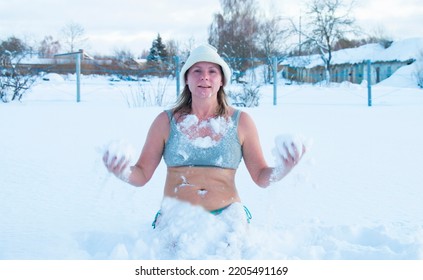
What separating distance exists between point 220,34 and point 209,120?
1144 inches

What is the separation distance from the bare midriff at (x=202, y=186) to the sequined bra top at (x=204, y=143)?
0.03 meters

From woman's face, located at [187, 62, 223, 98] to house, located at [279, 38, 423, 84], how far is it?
26.9 metres

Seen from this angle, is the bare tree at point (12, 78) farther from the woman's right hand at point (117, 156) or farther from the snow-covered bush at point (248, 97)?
the woman's right hand at point (117, 156)

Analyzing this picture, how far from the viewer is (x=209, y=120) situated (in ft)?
7.72

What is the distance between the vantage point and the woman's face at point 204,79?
2.29 m

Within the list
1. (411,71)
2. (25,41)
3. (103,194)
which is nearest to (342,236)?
(103,194)

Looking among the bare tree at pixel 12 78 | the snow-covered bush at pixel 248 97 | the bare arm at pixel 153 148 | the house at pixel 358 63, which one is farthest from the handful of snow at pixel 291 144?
the house at pixel 358 63

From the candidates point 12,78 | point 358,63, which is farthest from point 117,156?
point 358,63

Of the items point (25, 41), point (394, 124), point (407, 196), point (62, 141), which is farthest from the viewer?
point (25, 41)

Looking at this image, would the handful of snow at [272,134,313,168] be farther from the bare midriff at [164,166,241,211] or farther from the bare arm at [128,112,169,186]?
the bare arm at [128,112,169,186]

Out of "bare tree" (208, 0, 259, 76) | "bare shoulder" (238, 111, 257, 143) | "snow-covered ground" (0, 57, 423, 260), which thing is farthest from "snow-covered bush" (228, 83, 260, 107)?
"bare tree" (208, 0, 259, 76)

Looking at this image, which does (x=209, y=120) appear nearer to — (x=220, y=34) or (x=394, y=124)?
(x=394, y=124)
